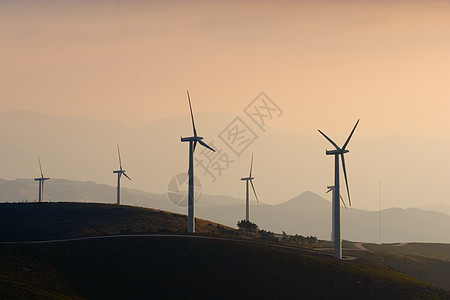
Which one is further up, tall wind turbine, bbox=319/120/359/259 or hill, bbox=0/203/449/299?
tall wind turbine, bbox=319/120/359/259

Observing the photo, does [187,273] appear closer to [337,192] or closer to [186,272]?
[186,272]

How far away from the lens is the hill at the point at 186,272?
131500 millimetres

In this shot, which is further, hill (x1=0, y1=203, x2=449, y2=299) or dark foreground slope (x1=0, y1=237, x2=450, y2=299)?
dark foreground slope (x1=0, y1=237, x2=450, y2=299)

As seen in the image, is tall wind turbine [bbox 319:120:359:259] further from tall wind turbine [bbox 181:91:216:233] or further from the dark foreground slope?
tall wind turbine [bbox 181:91:216:233]

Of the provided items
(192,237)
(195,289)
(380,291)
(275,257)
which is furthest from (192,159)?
(380,291)

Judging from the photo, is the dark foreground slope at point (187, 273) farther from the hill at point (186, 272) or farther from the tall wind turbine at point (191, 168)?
the tall wind turbine at point (191, 168)

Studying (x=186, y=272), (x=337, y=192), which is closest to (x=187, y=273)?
(x=186, y=272)

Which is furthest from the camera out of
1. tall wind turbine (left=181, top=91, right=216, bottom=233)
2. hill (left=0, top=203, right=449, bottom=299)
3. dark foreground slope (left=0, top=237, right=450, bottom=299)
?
tall wind turbine (left=181, top=91, right=216, bottom=233)

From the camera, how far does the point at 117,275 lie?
138 meters

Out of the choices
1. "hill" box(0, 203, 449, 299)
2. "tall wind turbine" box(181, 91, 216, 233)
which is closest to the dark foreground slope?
"hill" box(0, 203, 449, 299)

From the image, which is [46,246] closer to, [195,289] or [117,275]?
[117,275]

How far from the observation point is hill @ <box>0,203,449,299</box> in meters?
132

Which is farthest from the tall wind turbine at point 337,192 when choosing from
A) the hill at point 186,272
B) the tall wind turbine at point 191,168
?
the tall wind turbine at point 191,168

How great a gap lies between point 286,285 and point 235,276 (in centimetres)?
1190
